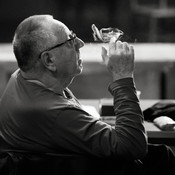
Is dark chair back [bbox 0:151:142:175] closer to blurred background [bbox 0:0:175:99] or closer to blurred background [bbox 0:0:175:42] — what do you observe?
blurred background [bbox 0:0:175:99]

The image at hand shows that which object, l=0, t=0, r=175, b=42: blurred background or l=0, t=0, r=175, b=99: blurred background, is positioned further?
l=0, t=0, r=175, b=42: blurred background

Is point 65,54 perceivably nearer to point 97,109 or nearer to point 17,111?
point 17,111

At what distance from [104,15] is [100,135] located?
6.16m

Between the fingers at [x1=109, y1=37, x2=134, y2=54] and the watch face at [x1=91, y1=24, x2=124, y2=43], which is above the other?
the fingers at [x1=109, y1=37, x2=134, y2=54]

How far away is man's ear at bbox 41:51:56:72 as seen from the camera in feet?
5.76

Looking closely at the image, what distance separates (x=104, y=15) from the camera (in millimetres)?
7664

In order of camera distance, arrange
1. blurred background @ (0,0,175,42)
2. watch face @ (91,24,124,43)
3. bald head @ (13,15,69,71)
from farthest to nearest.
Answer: blurred background @ (0,0,175,42), watch face @ (91,24,124,43), bald head @ (13,15,69,71)

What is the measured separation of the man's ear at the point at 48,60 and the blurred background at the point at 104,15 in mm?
5664

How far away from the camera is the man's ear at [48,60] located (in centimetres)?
176

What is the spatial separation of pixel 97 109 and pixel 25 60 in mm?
892

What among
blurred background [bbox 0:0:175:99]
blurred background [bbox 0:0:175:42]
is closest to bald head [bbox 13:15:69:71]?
blurred background [bbox 0:0:175:99]

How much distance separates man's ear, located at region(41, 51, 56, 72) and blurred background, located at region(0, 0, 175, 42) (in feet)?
18.6

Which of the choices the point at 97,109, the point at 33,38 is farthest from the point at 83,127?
the point at 97,109

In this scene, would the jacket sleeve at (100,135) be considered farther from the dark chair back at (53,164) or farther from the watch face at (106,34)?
the watch face at (106,34)
